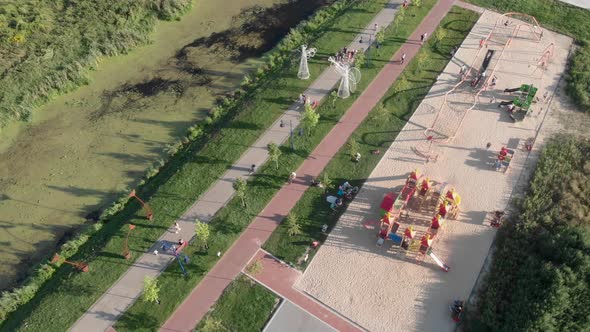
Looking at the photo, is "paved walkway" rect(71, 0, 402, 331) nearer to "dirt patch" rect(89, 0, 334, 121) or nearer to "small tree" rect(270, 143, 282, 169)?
"small tree" rect(270, 143, 282, 169)

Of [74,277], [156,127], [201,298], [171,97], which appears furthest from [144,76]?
[201,298]

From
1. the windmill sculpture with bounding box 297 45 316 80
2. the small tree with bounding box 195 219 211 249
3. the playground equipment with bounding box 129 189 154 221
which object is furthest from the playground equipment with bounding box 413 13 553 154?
the playground equipment with bounding box 129 189 154 221

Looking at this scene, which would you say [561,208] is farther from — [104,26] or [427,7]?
[104,26]

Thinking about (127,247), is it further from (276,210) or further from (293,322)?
(293,322)

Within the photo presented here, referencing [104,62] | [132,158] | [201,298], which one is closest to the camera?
[201,298]

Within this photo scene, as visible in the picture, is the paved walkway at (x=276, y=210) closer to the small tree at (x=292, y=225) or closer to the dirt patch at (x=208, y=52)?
the small tree at (x=292, y=225)

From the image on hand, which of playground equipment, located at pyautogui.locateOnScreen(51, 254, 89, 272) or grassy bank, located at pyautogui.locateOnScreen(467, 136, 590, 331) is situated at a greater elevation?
grassy bank, located at pyautogui.locateOnScreen(467, 136, 590, 331)
